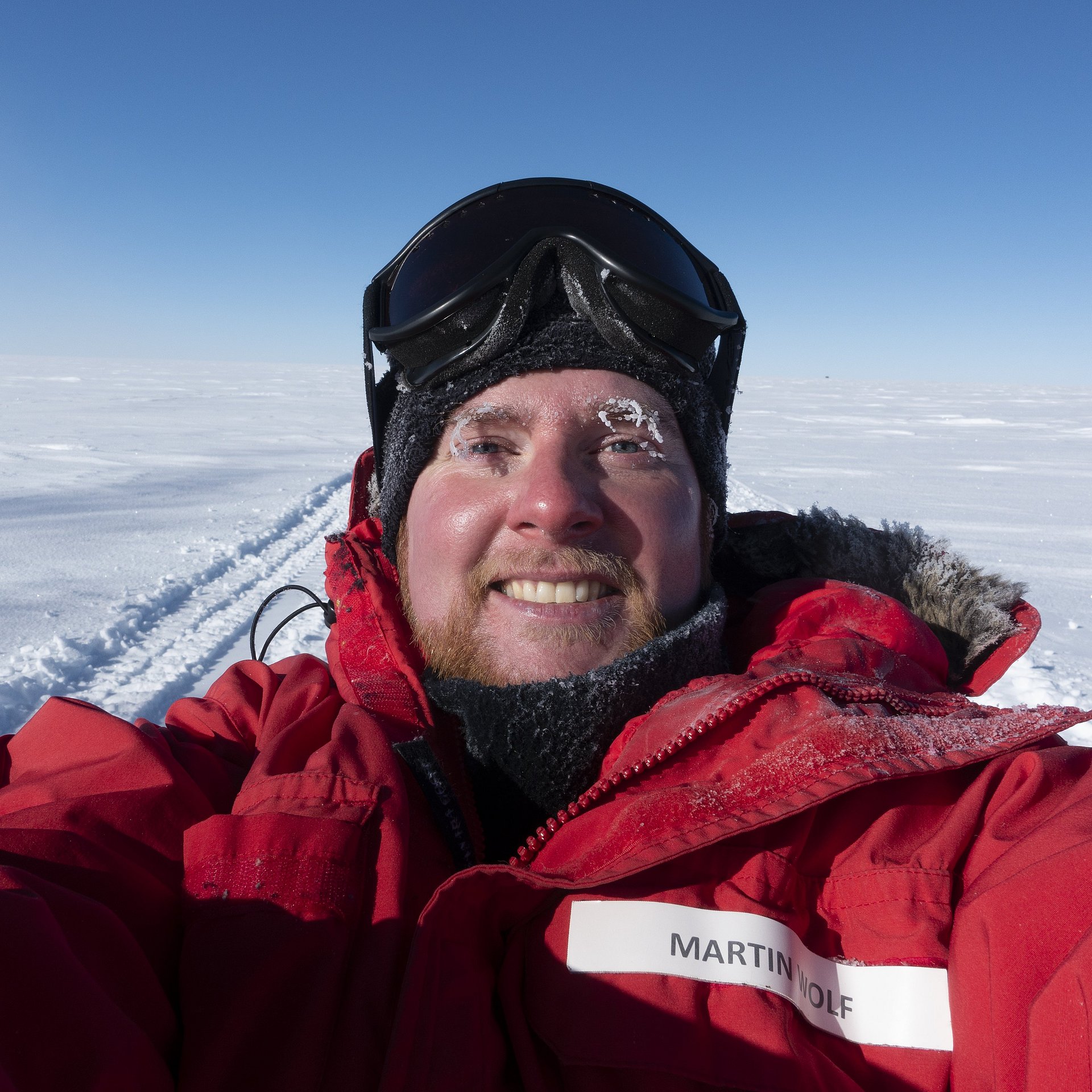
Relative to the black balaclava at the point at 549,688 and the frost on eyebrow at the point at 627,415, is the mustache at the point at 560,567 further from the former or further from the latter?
the frost on eyebrow at the point at 627,415

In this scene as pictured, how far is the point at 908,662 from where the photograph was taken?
4.76 ft

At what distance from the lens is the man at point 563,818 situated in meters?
0.89

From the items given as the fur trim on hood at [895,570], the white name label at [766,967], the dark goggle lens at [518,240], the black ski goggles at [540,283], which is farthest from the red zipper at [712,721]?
the dark goggle lens at [518,240]

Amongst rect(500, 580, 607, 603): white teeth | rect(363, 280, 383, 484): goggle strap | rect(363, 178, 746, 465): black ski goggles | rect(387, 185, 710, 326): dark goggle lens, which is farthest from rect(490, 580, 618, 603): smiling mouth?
rect(387, 185, 710, 326): dark goggle lens

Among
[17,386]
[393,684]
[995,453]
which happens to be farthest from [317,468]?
[17,386]

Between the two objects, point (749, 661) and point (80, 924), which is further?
point (749, 661)

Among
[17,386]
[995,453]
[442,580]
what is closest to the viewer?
[442,580]

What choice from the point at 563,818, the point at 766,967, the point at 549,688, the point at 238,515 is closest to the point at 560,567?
the point at 549,688

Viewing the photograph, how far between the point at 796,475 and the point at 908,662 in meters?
8.79

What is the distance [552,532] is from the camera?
1.50m

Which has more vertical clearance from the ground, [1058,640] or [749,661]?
[749,661]

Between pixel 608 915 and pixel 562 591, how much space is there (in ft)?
2.21

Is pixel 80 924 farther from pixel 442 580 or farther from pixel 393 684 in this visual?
pixel 442 580

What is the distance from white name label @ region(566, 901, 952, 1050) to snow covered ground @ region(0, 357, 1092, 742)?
2.30 metres
